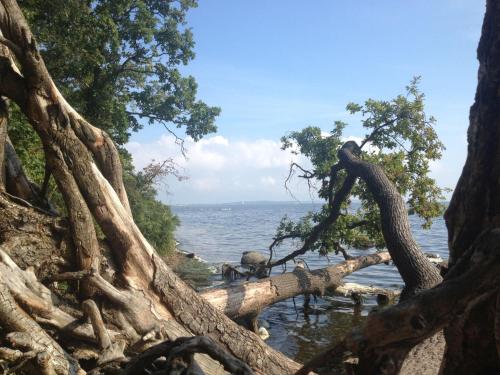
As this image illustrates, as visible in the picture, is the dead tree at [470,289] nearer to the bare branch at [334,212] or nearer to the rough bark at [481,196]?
the rough bark at [481,196]

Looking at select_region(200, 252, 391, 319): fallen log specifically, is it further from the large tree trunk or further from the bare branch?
the large tree trunk

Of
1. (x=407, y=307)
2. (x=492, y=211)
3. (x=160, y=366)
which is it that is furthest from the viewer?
(x=160, y=366)

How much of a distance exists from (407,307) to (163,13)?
15894 millimetres

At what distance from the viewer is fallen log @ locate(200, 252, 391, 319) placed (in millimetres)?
7574

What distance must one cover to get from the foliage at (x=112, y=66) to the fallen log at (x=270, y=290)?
17.2ft

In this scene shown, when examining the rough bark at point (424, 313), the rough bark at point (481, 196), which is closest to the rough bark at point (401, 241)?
the rough bark at point (481, 196)

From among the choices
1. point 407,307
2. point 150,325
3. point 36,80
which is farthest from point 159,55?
point 407,307

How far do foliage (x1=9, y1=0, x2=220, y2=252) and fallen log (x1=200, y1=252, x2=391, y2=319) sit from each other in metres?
5.23

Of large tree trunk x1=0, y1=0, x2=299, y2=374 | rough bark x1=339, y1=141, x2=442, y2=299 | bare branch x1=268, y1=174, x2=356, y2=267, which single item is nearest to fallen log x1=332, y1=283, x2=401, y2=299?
bare branch x1=268, y1=174, x2=356, y2=267

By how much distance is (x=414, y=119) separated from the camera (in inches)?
432

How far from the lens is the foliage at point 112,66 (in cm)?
1075

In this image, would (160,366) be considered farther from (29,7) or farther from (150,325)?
(29,7)

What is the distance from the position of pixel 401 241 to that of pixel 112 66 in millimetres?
11811

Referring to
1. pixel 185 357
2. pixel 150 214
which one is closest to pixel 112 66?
pixel 150 214
